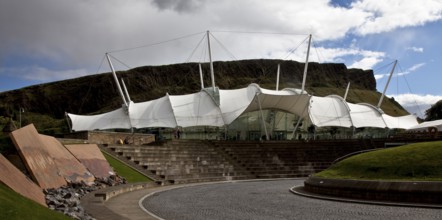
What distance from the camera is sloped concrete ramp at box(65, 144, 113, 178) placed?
18.8m

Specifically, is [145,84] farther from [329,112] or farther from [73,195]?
[73,195]

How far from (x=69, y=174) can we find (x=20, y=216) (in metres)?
10.6

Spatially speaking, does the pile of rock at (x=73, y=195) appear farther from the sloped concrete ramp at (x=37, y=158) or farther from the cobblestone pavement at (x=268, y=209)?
the cobblestone pavement at (x=268, y=209)

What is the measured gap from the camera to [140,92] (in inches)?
6078

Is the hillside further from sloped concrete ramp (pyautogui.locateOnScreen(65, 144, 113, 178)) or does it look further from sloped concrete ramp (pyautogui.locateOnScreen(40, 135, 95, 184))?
sloped concrete ramp (pyautogui.locateOnScreen(40, 135, 95, 184))

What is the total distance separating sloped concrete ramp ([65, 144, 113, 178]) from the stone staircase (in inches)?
146

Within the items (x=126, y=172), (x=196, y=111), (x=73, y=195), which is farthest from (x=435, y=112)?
(x=73, y=195)

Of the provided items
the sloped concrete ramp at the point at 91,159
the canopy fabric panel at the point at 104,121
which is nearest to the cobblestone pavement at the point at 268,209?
the sloped concrete ramp at the point at 91,159

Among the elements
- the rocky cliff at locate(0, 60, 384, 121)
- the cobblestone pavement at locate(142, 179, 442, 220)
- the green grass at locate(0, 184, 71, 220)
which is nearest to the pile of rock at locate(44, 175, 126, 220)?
the green grass at locate(0, 184, 71, 220)

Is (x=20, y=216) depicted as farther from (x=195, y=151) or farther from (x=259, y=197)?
(x=195, y=151)

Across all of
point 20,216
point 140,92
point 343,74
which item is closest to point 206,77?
point 140,92

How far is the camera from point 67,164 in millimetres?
16438

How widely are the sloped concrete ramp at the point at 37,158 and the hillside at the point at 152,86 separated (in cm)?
12965

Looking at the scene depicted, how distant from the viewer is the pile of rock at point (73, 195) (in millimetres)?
9297
